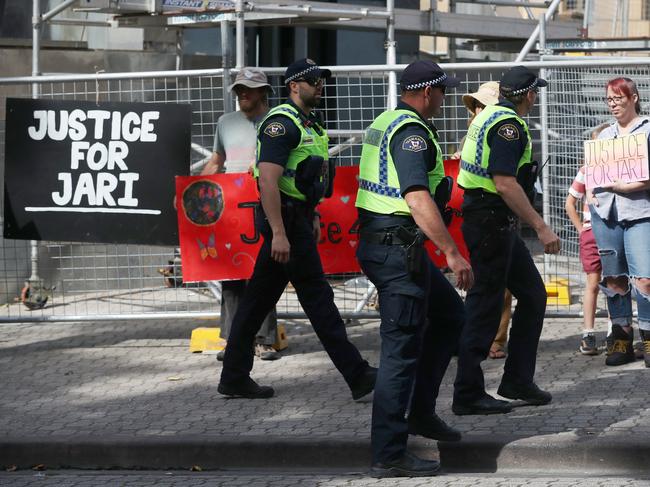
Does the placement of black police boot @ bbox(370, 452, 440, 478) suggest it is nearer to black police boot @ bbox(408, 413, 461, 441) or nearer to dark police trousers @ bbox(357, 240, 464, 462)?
dark police trousers @ bbox(357, 240, 464, 462)

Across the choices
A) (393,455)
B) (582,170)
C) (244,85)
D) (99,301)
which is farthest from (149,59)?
(393,455)

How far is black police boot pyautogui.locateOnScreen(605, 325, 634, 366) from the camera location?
8.15 meters

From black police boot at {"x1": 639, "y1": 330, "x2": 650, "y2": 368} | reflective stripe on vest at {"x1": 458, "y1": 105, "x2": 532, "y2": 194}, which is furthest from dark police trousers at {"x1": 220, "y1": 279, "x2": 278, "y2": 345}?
black police boot at {"x1": 639, "y1": 330, "x2": 650, "y2": 368}

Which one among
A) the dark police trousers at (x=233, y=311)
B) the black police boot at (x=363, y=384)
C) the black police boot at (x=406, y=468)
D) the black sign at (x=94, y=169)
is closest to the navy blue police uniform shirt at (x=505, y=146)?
the black police boot at (x=363, y=384)

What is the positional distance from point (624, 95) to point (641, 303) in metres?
1.36

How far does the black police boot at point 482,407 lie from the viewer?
6.96m

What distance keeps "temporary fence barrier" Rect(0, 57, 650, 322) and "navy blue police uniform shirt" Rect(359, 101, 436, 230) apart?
10.5ft

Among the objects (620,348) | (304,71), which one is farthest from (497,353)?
(304,71)

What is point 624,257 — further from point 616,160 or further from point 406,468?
point 406,468

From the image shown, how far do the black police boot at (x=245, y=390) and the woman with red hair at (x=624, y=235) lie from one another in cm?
234

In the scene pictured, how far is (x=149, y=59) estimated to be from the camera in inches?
483

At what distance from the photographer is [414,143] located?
5.86 meters

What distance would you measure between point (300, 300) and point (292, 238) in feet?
1.26

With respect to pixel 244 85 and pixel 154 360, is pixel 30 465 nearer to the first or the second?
pixel 154 360
